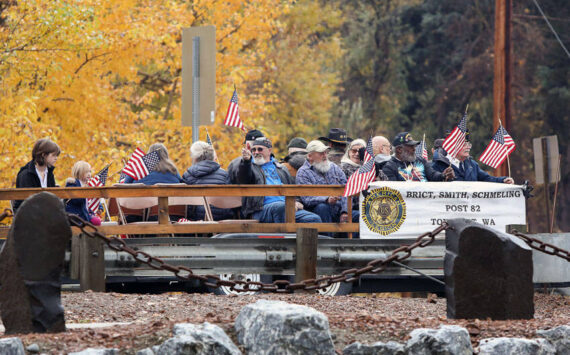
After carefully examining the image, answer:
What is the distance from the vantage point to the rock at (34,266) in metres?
7.39

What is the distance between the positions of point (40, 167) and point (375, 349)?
597 cm

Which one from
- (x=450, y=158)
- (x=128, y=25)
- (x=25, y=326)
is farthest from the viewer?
(x=128, y=25)

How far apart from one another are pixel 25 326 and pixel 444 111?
3670cm

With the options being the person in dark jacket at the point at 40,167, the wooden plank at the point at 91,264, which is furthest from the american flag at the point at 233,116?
the wooden plank at the point at 91,264

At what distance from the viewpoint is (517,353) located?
743cm

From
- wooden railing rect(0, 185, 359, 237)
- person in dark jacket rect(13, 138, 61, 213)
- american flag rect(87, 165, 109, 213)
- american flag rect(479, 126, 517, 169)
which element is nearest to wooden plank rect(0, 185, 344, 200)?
wooden railing rect(0, 185, 359, 237)

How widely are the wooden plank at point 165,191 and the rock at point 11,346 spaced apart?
Answer: 448cm

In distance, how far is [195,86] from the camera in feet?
46.7

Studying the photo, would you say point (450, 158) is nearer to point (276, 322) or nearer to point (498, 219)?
point (498, 219)

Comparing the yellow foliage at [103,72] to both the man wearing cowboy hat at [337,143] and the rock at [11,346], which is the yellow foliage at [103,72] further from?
the rock at [11,346]

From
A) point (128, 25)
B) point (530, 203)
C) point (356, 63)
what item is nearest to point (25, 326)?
point (128, 25)

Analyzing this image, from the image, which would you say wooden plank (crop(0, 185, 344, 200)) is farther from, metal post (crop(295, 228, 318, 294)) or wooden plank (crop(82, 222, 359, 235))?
metal post (crop(295, 228, 318, 294))

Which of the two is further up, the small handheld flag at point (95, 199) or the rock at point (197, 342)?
the small handheld flag at point (95, 199)

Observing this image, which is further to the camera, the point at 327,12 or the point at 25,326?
the point at 327,12
